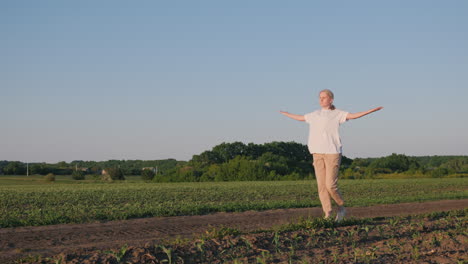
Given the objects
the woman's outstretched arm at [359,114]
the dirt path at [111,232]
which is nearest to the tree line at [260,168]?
the dirt path at [111,232]

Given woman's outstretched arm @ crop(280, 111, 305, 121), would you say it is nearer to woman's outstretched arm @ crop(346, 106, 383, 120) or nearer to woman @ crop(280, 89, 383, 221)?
woman @ crop(280, 89, 383, 221)

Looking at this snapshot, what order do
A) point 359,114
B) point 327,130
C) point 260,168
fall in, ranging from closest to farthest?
1. point 359,114
2. point 327,130
3. point 260,168

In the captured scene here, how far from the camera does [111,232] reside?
8.79 metres

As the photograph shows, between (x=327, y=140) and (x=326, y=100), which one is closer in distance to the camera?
(x=327, y=140)

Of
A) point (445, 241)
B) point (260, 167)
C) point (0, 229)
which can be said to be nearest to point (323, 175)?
point (445, 241)

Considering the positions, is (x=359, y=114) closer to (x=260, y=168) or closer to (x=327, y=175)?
(x=327, y=175)

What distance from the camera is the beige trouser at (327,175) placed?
8.52 meters

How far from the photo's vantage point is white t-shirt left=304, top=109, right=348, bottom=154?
8516 mm

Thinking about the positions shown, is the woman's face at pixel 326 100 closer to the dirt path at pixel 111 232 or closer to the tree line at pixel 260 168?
the dirt path at pixel 111 232

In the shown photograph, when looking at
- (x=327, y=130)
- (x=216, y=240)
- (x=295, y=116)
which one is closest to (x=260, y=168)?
(x=295, y=116)

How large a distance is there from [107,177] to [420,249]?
172 ft

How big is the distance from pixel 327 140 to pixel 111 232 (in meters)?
4.12

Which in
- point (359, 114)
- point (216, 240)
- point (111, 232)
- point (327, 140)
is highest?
point (359, 114)

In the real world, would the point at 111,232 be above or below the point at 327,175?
below
